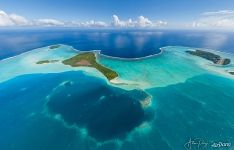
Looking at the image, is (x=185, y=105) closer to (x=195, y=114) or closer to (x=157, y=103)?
(x=195, y=114)

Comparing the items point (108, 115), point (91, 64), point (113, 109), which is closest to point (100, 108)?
point (113, 109)

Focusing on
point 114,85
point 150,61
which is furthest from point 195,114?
point 150,61

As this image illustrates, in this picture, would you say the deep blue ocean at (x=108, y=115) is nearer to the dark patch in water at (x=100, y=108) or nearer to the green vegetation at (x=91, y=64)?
the dark patch in water at (x=100, y=108)

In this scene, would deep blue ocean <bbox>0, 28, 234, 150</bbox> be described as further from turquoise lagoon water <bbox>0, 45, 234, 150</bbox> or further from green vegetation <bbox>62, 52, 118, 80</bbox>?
green vegetation <bbox>62, 52, 118, 80</bbox>

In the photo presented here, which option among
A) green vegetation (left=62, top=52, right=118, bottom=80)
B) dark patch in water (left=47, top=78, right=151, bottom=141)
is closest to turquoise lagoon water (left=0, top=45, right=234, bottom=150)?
dark patch in water (left=47, top=78, right=151, bottom=141)

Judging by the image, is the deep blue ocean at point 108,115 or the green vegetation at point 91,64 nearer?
the deep blue ocean at point 108,115

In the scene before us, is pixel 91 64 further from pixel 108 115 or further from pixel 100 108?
pixel 108 115

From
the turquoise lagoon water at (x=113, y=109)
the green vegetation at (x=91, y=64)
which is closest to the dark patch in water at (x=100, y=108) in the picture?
the turquoise lagoon water at (x=113, y=109)
